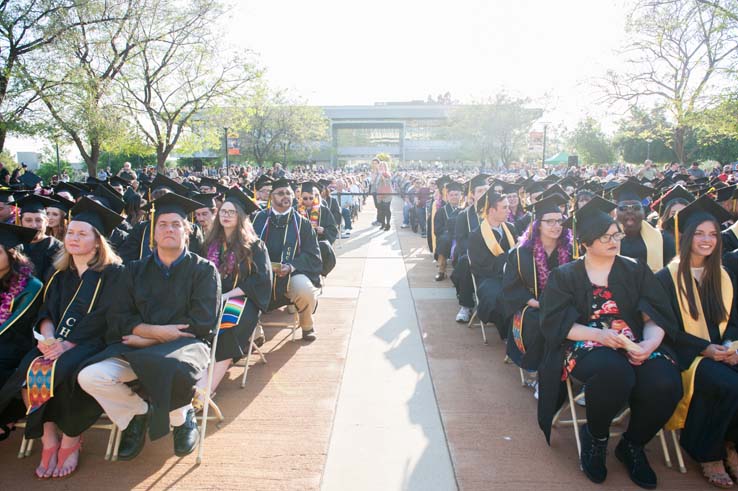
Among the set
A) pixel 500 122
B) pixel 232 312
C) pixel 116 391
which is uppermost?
pixel 500 122

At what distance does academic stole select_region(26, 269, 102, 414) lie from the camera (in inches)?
134

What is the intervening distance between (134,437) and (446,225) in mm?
6892

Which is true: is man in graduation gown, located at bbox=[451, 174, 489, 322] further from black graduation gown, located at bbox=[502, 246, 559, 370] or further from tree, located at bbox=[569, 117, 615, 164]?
tree, located at bbox=[569, 117, 615, 164]

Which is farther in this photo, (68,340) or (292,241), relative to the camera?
(292,241)

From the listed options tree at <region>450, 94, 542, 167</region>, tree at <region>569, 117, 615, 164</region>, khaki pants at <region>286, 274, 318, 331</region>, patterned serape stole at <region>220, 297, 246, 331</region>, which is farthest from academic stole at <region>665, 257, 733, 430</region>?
tree at <region>569, 117, 615, 164</region>

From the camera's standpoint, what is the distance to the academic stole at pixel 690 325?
344 cm

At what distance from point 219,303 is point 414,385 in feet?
6.34

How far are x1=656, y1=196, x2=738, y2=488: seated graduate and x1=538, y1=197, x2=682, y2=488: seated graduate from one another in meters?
0.20

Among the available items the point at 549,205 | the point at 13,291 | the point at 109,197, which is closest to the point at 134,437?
the point at 13,291

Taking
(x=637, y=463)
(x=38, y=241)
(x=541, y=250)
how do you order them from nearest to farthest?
(x=637, y=463) → (x=38, y=241) → (x=541, y=250)

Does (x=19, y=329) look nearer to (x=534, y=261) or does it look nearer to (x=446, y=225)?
(x=534, y=261)

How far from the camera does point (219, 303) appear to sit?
4.00 metres

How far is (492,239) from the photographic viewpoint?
19.6 ft

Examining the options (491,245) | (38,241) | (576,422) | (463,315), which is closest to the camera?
(576,422)
